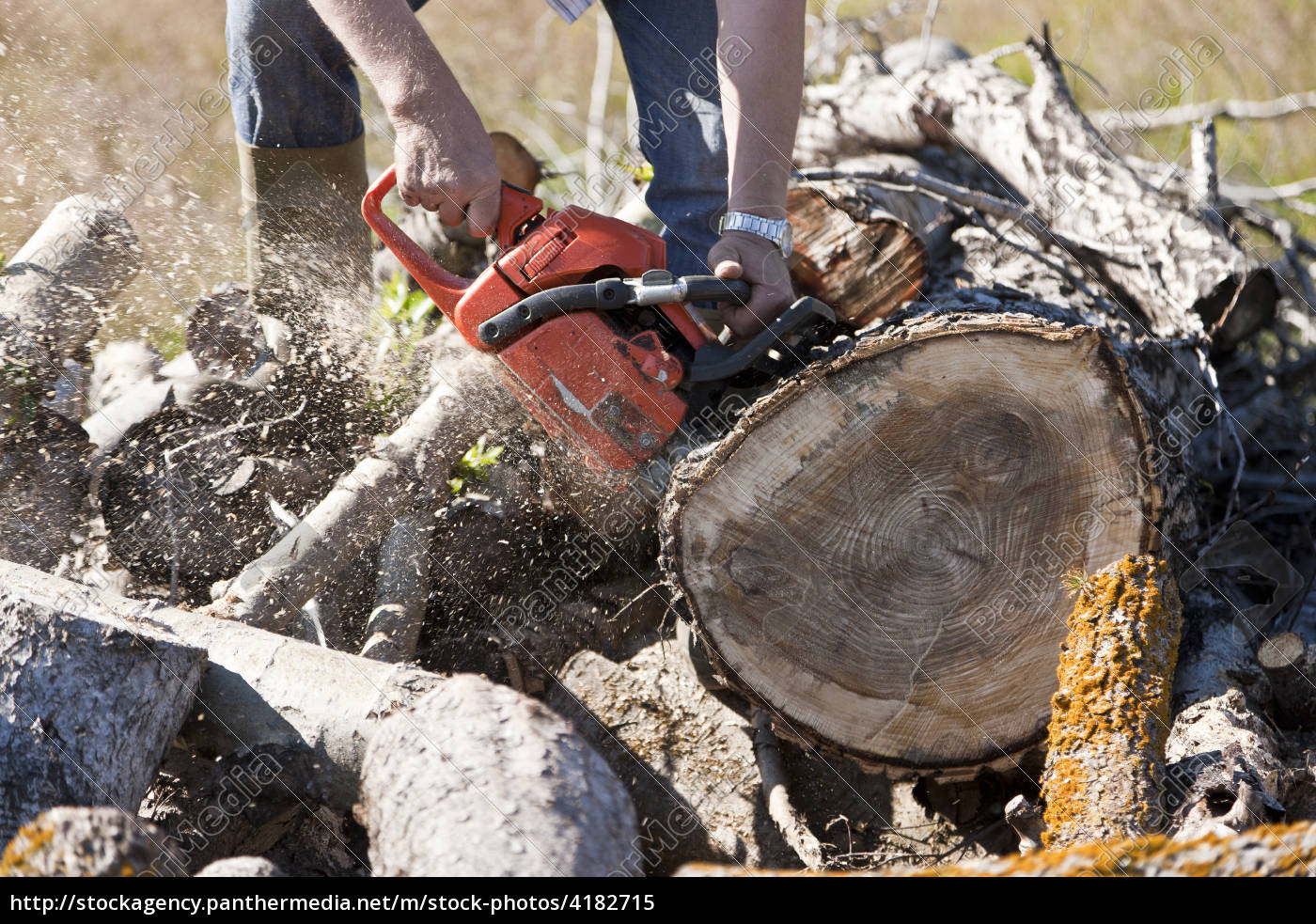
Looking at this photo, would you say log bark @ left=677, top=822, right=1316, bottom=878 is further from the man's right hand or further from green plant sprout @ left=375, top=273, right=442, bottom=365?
green plant sprout @ left=375, top=273, right=442, bottom=365

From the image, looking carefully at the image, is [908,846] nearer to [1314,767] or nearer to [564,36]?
[1314,767]

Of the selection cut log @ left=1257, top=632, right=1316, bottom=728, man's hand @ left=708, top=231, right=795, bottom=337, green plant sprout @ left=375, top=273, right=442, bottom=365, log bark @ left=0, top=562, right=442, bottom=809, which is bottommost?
cut log @ left=1257, top=632, right=1316, bottom=728

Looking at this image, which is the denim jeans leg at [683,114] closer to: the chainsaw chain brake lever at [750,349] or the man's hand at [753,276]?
the man's hand at [753,276]

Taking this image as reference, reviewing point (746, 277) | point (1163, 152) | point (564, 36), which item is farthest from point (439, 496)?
point (564, 36)

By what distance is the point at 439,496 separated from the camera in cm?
262

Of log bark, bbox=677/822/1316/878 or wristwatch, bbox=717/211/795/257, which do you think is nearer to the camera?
log bark, bbox=677/822/1316/878

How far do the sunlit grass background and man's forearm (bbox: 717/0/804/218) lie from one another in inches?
71.7

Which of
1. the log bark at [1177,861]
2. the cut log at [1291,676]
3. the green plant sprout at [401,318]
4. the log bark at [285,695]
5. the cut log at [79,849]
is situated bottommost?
the cut log at [1291,676]

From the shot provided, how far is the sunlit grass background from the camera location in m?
3.24

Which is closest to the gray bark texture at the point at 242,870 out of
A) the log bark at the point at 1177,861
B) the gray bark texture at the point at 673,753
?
the log bark at the point at 1177,861

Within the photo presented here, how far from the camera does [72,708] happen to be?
5.30ft

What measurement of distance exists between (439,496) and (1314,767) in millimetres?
2238

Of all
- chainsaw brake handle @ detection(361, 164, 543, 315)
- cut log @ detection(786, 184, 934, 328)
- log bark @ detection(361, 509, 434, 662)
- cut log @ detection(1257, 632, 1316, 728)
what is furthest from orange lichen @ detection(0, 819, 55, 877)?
cut log @ detection(1257, 632, 1316, 728)

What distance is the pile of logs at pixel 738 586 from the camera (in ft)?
5.24
